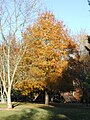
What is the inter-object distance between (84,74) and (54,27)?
38.0 feet

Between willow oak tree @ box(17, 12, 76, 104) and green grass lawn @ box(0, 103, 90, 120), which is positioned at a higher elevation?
willow oak tree @ box(17, 12, 76, 104)

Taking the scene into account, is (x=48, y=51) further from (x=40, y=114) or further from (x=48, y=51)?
(x=40, y=114)

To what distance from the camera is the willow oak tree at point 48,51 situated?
141ft

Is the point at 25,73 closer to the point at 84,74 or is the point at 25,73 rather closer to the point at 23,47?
the point at 23,47

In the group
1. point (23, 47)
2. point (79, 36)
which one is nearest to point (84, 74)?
point (79, 36)

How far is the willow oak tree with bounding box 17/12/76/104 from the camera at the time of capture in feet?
141

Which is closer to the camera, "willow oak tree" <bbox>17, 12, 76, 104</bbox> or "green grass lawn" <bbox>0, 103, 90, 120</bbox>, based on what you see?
"green grass lawn" <bbox>0, 103, 90, 120</bbox>

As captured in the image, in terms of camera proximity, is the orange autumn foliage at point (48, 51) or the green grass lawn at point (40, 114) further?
the orange autumn foliage at point (48, 51)

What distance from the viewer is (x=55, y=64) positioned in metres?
44.4

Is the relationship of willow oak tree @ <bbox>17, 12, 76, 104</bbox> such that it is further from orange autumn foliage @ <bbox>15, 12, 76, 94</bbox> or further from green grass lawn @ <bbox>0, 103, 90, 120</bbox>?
green grass lawn @ <bbox>0, 103, 90, 120</bbox>

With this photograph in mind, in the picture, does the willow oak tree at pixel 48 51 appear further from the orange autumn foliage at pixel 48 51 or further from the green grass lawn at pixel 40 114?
the green grass lawn at pixel 40 114

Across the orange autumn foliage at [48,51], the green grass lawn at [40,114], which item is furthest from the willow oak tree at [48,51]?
the green grass lawn at [40,114]

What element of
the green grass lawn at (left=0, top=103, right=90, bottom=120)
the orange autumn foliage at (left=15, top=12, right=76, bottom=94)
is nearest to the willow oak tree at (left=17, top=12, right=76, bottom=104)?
the orange autumn foliage at (left=15, top=12, right=76, bottom=94)

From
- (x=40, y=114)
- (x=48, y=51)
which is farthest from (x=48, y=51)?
(x=40, y=114)
